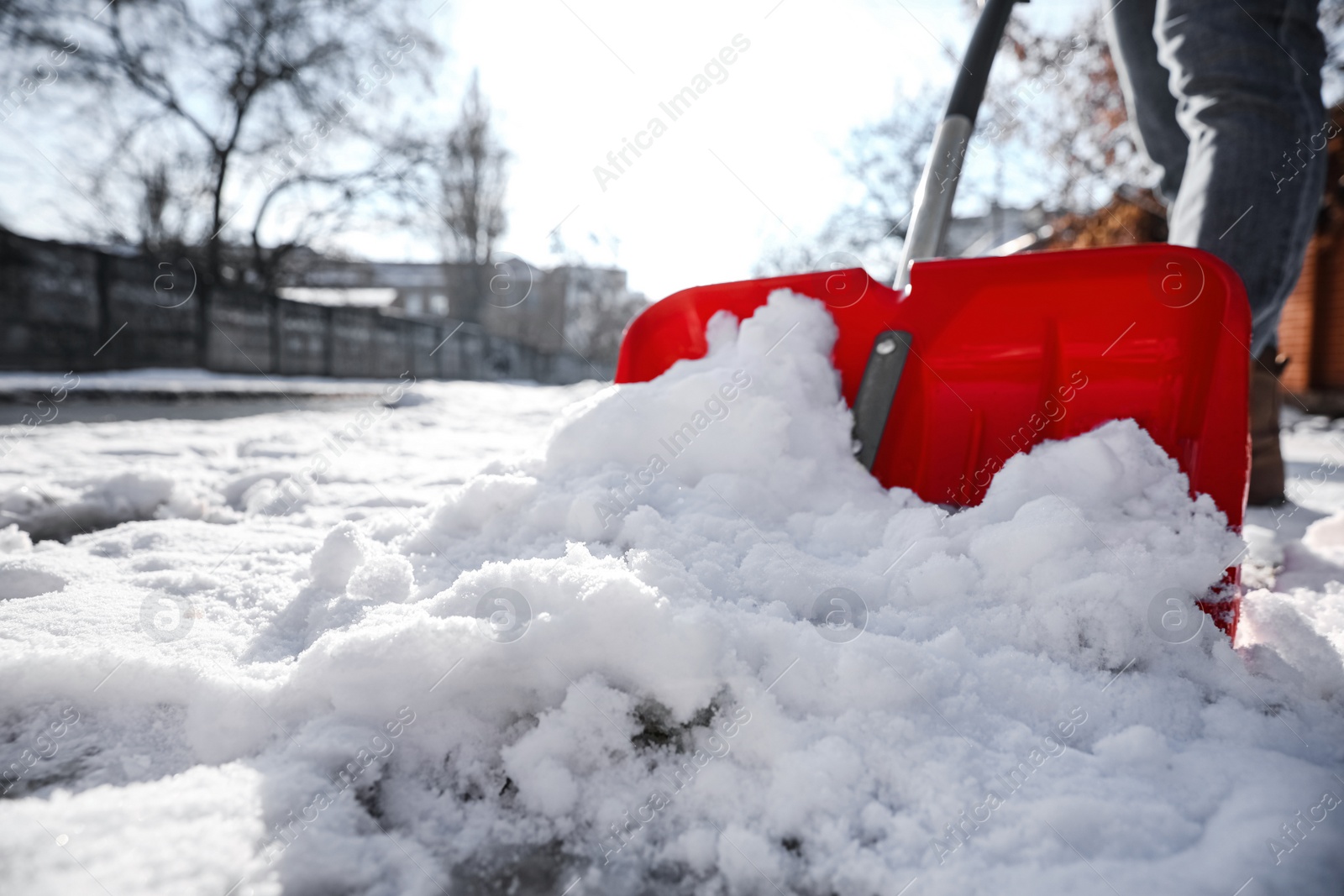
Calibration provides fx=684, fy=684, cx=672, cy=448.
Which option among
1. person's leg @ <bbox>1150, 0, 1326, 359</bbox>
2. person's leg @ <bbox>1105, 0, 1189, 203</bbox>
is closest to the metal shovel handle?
person's leg @ <bbox>1105, 0, 1189, 203</bbox>

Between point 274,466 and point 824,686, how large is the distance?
2117 millimetres

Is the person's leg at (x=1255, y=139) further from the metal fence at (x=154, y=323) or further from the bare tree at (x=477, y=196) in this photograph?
the bare tree at (x=477, y=196)

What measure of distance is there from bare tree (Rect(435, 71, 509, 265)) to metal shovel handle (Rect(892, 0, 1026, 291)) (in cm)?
2282

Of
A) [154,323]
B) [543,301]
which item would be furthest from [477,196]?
[154,323]

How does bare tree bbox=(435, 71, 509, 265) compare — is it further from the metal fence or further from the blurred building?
the metal fence

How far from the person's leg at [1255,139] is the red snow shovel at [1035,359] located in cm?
40

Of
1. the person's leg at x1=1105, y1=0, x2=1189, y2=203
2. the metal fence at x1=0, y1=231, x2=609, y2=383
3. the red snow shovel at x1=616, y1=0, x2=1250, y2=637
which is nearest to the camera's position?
the red snow shovel at x1=616, y1=0, x2=1250, y2=637

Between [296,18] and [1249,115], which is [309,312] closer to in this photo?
[296,18]

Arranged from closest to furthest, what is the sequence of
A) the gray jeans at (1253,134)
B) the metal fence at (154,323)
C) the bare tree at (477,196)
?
the gray jeans at (1253,134) < the metal fence at (154,323) < the bare tree at (477,196)

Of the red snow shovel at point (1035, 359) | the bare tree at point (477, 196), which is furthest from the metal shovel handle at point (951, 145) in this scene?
the bare tree at point (477, 196)

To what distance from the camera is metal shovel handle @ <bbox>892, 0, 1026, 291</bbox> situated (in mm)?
1512

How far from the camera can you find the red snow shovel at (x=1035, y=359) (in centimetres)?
98

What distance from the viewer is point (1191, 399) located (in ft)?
3.28

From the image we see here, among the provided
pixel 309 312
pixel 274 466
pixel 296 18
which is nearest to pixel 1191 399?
pixel 274 466
